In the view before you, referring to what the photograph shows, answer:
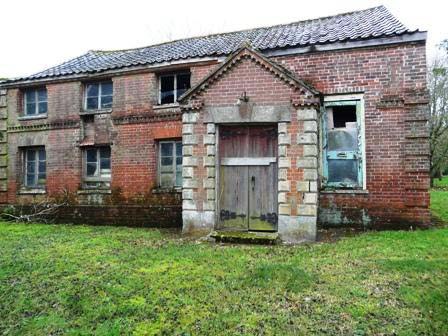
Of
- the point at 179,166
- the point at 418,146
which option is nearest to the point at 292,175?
the point at 418,146

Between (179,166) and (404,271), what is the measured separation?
7806mm

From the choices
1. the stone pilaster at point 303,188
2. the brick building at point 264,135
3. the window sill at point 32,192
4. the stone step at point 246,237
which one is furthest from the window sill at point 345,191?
the window sill at point 32,192

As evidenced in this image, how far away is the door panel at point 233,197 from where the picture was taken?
9586 mm

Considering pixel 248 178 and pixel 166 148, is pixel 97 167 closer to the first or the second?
pixel 166 148

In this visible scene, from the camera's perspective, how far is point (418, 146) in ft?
31.5

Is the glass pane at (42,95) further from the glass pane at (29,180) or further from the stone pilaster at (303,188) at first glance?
the stone pilaster at (303,188)

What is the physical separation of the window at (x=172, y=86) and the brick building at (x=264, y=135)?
1.5 inches

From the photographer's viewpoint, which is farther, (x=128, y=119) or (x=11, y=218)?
(x=11, y=218)

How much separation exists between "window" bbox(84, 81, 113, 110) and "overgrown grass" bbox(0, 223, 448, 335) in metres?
6.36

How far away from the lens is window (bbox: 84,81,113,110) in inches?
522

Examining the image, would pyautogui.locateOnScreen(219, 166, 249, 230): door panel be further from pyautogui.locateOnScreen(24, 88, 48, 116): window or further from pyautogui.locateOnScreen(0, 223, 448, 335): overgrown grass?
pyautogui.locateOnScreen(24, 88, 48, 116): window

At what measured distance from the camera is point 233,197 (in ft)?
31.8

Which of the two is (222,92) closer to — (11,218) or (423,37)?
(423,37)

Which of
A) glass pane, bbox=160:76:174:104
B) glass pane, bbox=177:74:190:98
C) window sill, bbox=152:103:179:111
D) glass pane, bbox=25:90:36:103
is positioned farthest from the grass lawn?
glass pane, bbox=25:90:36:103
